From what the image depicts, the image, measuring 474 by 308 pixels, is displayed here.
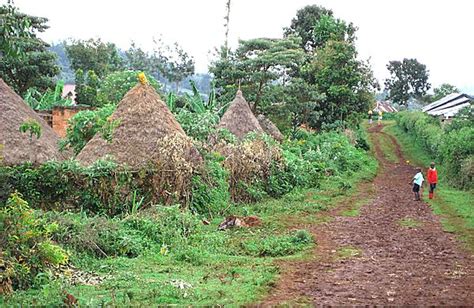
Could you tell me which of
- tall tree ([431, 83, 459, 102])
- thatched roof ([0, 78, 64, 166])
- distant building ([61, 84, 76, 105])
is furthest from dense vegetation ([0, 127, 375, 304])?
tall tree ([431, 83, 459, 102])

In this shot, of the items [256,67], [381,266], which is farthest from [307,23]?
[381,266]

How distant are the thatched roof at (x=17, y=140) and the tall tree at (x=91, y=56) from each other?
32126 mm

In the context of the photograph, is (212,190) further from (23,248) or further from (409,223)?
(23,248)

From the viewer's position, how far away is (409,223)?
14.5 m

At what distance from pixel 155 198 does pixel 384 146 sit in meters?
31.9

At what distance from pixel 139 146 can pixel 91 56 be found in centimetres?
3591

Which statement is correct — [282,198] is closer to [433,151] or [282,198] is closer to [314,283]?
[314,283]

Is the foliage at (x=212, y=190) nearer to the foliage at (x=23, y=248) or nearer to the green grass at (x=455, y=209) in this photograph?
the green grass at (x=455, y=209)

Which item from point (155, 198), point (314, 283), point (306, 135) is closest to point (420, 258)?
point (314, 283)

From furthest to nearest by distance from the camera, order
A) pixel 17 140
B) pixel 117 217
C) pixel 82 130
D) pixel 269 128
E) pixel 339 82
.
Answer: pixel 339 82
pixel 269 128
pixel 82 130
pixel 17 140
pixel 117 217

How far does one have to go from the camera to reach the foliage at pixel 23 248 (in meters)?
7.87

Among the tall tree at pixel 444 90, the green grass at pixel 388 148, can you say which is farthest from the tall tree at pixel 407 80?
the green grass at pixel 388 148

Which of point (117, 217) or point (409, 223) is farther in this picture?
point (409, 223)

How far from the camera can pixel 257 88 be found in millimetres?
28875
